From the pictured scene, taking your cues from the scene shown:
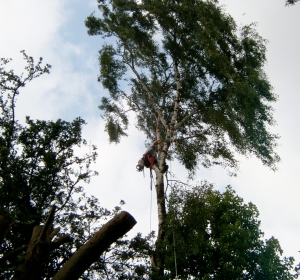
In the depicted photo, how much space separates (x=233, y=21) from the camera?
44.5 ft

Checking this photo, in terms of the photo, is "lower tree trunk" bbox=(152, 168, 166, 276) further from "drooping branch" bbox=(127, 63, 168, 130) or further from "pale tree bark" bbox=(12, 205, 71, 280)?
"pale tree bark" bbox=(12, 205, 71, 280)

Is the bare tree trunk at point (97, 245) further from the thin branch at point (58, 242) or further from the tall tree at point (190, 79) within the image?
the tall tree at point (190, 79)

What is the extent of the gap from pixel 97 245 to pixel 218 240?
30.1 feet

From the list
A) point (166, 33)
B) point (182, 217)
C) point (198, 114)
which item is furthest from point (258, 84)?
point (182, 217)

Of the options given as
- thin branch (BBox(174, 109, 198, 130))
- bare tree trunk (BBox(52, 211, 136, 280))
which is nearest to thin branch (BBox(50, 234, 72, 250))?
bare tree trunk (BBox(52, 211, 136, 280))

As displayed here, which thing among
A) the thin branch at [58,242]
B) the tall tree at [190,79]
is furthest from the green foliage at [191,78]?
the thin branch at [58,242]

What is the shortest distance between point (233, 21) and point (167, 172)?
630 centimetres

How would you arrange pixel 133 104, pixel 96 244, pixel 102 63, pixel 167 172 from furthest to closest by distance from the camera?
pixel 133 104 → pixel 102 63 → pixel 167 172 → pixel 96 244

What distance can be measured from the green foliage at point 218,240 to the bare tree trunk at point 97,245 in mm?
5995

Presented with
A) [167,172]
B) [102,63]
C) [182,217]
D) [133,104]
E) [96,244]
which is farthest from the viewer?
[133,104]

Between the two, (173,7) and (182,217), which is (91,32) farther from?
(182,217)

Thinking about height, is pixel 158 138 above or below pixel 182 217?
above

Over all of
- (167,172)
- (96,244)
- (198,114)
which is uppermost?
(198,114)

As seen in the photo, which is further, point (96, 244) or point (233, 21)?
point (233, 21)
